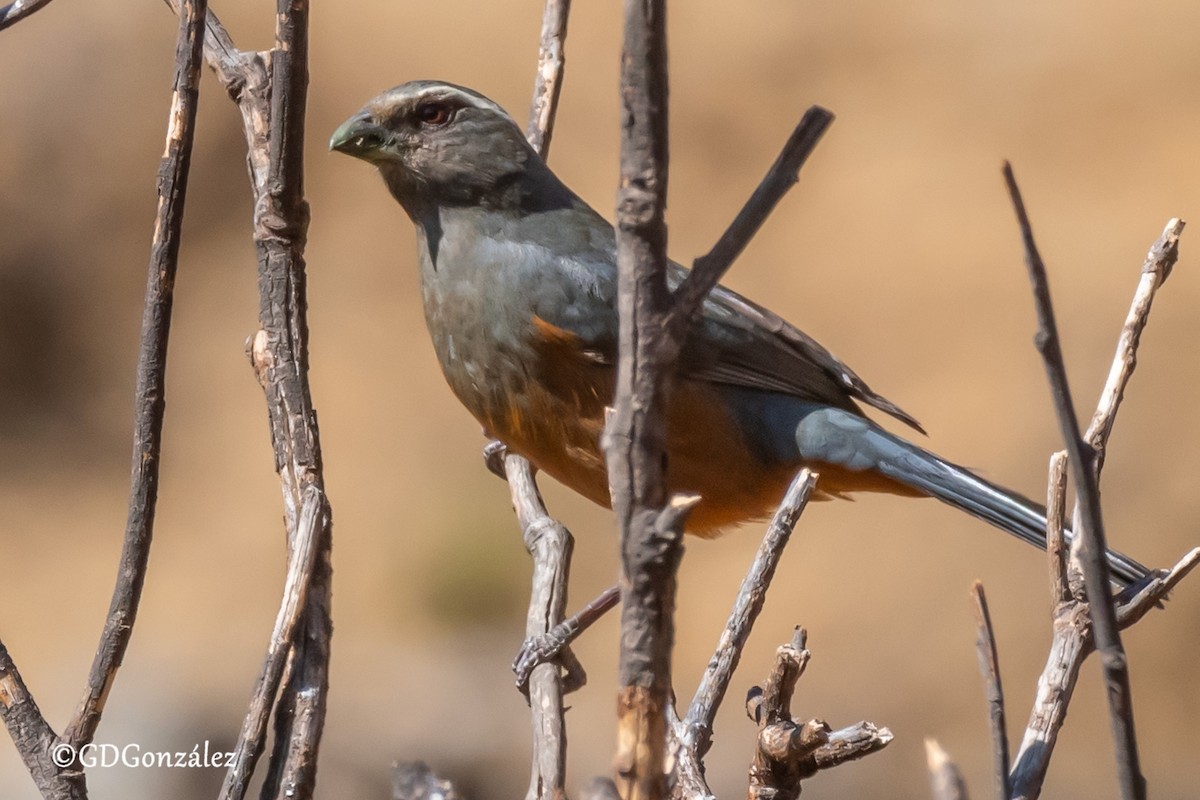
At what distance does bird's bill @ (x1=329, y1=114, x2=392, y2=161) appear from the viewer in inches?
157

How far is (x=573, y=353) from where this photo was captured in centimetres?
390

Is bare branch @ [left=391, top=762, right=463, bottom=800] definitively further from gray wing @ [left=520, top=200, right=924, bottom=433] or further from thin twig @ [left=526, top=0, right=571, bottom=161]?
thin twig @ [left=526, top=0, right=571, bottom=161]

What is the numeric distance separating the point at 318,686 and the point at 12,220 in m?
7.48

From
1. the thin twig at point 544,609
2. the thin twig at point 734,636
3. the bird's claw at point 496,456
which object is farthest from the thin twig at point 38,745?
the bird's claw at point 496,456

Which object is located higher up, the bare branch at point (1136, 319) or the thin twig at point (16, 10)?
the thin twig at point (16, 10)

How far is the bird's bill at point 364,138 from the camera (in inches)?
157

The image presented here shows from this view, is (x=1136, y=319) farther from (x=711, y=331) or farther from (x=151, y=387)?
(x=711, y=331)

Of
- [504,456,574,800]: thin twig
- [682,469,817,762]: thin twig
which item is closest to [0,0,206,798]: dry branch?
[504,456,574,800]: thin twig

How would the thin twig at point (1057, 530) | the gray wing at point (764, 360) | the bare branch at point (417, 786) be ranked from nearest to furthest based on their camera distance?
1. the bare branch at point (417, 786)
2. the thin twig at point (1057, 530)
3. the gray wing at point (764, 360)

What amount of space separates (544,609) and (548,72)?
141 cm

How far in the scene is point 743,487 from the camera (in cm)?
423

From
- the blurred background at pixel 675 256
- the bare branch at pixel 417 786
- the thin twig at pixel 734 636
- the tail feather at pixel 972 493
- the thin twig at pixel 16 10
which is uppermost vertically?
the blurred background at pixel 675 256

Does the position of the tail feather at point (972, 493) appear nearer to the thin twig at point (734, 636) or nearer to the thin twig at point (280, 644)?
the thin twig at point (734, 636)

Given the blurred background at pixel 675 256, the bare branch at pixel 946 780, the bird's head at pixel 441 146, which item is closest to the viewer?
the bare branch at pixel 946 780
